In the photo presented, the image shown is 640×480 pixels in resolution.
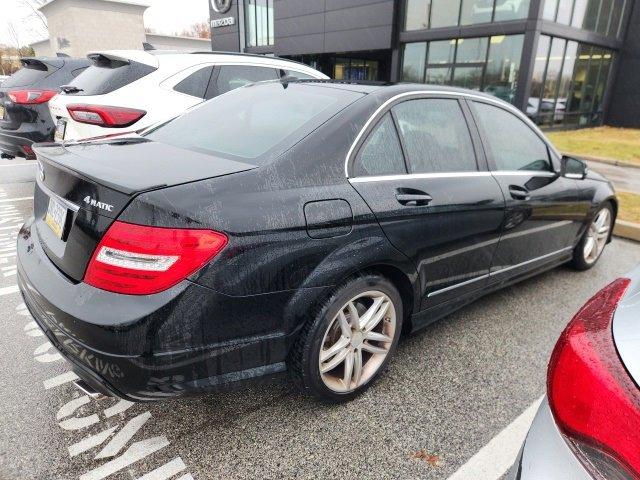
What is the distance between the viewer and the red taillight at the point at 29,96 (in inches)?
221

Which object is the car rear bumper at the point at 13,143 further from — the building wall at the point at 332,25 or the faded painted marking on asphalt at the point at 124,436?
the building wall at the point at 332,25

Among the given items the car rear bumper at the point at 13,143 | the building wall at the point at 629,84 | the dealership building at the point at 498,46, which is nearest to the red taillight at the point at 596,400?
the car rear bumper at the point at 13,143

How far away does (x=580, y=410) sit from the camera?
1.03m

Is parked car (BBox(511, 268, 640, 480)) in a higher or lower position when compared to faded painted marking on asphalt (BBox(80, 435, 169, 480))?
higher

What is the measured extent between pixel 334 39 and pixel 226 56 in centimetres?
1840

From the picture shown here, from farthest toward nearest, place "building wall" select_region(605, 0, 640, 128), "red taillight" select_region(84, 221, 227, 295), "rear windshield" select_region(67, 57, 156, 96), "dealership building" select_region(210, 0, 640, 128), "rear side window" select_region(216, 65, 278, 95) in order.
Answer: "building wall" select_region(605, 0, 640, 128)
"dealership building" select_region(210, 0, 640, 128)
"rear side window" select_region(216, 65, 278, 95)
"rear windshield" select_region(67, 57, 156, 96)
"red taillight" select_region(84, 221, 227, 295)

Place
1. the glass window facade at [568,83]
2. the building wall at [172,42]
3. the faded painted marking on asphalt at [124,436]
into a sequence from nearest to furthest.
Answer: the faded painted marking on asphalt at [124,436] < the glass window facade at [568,83] < the building wall at [172,42]

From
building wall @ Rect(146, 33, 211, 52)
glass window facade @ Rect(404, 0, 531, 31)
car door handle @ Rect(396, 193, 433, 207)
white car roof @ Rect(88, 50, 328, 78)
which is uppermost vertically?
building wall @ Rect(146, 33, 211, 52)

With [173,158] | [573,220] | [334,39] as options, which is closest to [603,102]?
[334,39]

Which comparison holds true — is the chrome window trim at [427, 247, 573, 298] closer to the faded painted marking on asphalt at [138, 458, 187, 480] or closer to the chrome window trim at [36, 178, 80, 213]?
the faded painted marking on asphalt at [138, 458, 187, 480]

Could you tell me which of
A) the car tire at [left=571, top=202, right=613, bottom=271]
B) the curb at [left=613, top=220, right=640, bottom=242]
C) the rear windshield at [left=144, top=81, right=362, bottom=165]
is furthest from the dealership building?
the rear windshield at [left=144, top=81, right=362, bottom=165]

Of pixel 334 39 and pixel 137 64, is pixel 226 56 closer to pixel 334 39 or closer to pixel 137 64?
pixel 137 64

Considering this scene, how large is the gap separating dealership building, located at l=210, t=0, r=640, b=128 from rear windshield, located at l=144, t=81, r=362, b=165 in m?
9.23

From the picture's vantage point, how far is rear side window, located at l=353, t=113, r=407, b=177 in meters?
2.22
